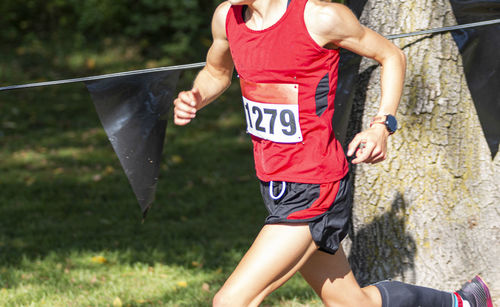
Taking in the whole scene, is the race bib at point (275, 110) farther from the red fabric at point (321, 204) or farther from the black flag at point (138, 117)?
the black flag at point (138, 117)

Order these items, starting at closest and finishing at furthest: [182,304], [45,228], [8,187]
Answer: [182,304]
[45,228]
[8,187]

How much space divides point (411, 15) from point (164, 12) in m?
9.74

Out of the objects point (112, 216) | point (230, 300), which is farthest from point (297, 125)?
point (112, 216)

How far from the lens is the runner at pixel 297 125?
2.49m

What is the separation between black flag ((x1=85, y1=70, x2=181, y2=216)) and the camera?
3.27 meters

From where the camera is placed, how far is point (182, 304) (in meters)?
3.85

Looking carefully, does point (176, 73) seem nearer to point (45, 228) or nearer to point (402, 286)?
point (402, 286)

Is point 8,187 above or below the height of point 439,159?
below

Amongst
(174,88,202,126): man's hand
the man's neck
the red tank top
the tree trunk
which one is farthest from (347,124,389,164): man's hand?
the tree trunk

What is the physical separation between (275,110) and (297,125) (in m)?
0.10

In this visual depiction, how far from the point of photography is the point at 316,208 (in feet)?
8.46

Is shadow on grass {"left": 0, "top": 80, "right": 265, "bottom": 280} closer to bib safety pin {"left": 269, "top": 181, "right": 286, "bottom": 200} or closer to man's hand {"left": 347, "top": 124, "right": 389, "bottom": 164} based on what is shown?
bib safety pin {"left": 269, "top": 181, "right": 286, "bottom": 200}

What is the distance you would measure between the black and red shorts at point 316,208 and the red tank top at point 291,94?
0.04 metres

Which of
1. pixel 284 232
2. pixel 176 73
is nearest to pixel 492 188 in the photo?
pixel 284 232
